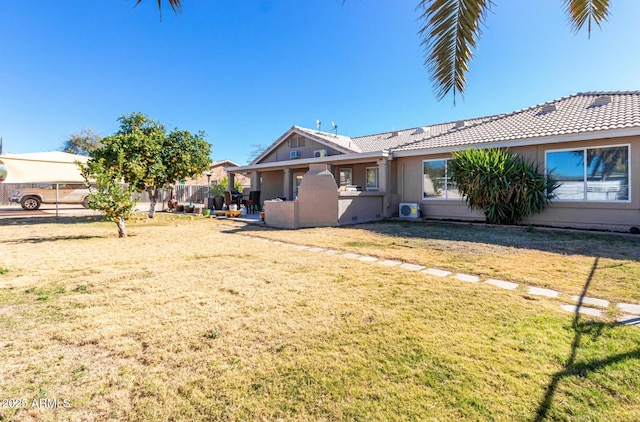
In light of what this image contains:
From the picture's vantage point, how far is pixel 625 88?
12203 millimetres

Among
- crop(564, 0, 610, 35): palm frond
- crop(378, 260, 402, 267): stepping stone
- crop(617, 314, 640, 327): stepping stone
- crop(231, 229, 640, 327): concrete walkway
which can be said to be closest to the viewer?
crop(617, 314, 640, 327): stepping stone

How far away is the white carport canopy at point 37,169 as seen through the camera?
16734 millimetres

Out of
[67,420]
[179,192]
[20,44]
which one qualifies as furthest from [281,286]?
[179,192]

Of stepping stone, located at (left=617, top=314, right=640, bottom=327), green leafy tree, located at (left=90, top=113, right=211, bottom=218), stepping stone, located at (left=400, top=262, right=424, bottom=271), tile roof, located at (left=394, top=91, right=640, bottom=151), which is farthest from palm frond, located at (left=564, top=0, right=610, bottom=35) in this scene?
green leafy tree, located at (left=90, top=113, right=211, bottom=218)

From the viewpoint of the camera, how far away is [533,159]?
10641mm

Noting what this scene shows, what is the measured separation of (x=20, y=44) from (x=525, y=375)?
2084cm

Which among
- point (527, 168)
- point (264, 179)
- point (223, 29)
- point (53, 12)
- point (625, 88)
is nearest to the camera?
point (53, 12)

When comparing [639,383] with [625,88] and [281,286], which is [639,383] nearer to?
[281,286]

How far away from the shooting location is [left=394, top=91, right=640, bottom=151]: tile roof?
9.73 m

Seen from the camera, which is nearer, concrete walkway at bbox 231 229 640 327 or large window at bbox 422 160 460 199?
concrete walkway at bbox 231 229 640 327

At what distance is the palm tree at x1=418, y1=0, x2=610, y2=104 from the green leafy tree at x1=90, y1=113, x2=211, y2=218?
11.4 meters

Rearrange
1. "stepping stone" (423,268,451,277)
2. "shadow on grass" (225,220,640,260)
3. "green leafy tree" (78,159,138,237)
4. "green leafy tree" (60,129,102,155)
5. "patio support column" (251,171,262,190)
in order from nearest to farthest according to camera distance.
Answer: "stepping stone" (423,268,451,277) → "shadow on grass" (225,220,640,260) → "green leafy tree" (78,159,138,237) → "patio support column" (251,171,262,190) → "green leafy tree" (60,129,102,155)

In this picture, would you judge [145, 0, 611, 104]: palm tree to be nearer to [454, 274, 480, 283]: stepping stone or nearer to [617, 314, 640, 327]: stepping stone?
[454, 274, 480, 283]: stepping stone

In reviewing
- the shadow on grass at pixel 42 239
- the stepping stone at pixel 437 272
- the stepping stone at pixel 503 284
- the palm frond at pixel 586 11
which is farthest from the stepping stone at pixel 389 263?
the shadow on grass at pixel 42 239
